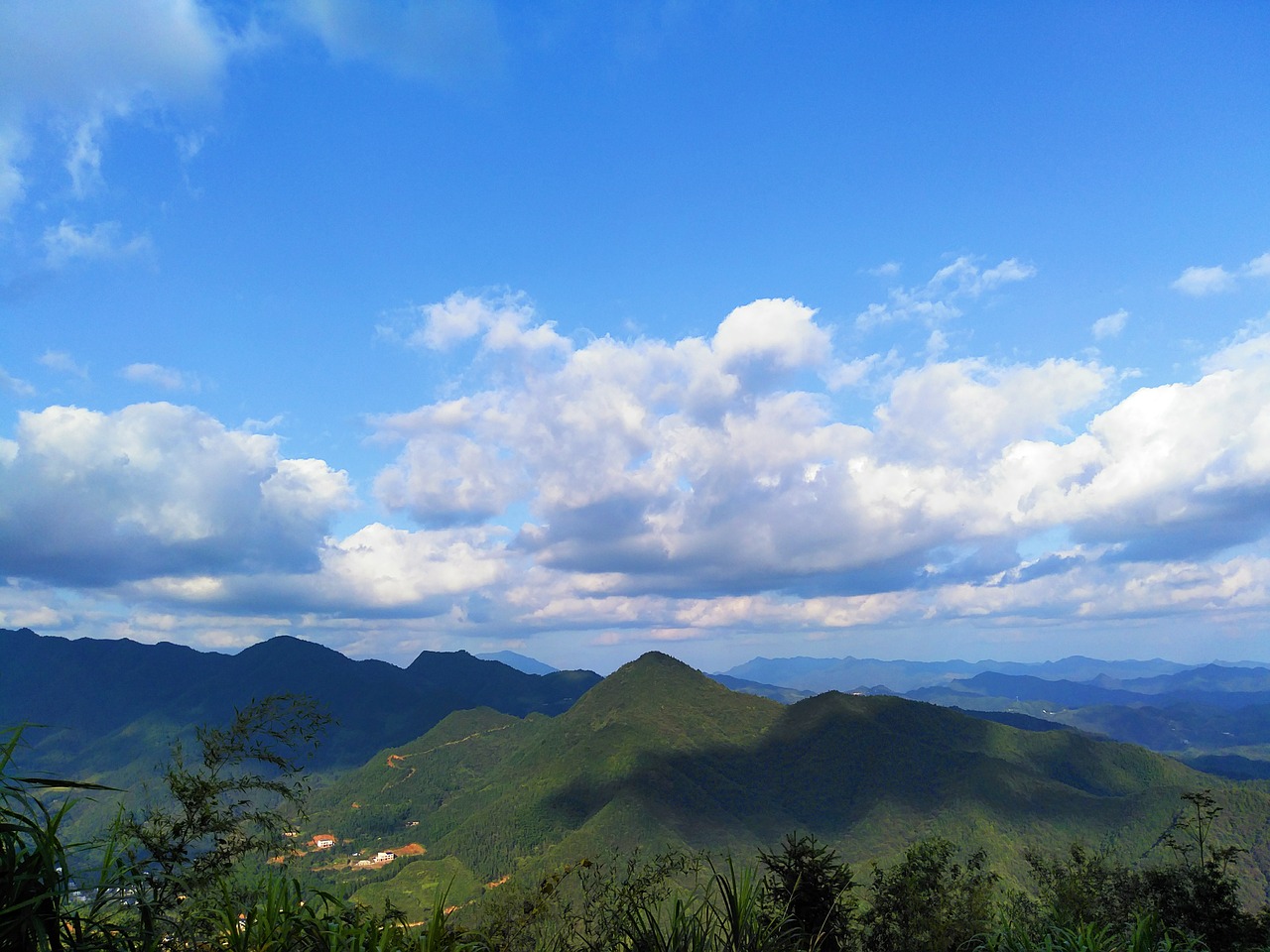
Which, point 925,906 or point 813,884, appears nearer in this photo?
point 813,884

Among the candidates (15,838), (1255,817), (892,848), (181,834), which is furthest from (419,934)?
(1255,817)

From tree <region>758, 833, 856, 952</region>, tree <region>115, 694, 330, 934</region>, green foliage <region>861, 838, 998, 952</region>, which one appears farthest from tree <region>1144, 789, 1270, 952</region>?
tree <region>115, 694, 330, 934</region>

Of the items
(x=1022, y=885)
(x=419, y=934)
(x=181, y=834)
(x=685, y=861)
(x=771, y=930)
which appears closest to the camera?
(x=419, y=934)

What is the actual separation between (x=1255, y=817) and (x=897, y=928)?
19126cm

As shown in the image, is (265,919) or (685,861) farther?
(685,861)

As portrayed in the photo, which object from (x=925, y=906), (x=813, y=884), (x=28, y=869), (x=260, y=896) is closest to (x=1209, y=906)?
(x=925, y=906)

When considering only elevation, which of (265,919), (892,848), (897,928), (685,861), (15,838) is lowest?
(892,848)

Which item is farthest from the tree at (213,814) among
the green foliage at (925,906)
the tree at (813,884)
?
the green foliage at (925,906)

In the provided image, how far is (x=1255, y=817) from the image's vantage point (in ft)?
519

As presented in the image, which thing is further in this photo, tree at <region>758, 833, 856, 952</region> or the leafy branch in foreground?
tree at <region>758, 833, 856, 952</region>

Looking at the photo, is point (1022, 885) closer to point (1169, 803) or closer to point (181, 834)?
point (1169, 803)

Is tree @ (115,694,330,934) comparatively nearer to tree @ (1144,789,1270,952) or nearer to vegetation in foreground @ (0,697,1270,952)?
vegetation in foreground @ (0,697,1270,952)

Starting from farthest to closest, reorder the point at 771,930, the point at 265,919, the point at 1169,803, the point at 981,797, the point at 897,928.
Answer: the point at 981,797, the point at 1169,803, the point at 897,928, the point at 771,930, the point at 265,919

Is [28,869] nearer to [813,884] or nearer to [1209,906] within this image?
[813,884]
